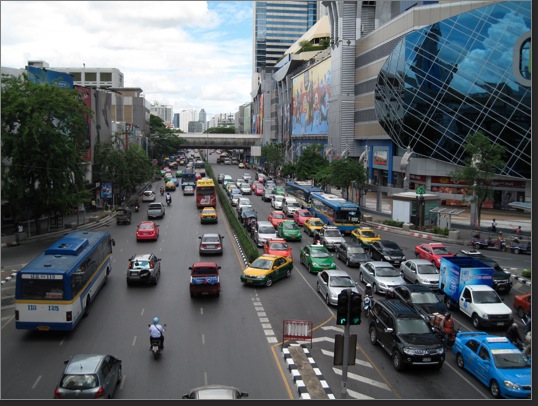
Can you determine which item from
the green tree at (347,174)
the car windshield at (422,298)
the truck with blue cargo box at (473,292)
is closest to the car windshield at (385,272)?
Answer: the truck with blue cargo box at (473,292)

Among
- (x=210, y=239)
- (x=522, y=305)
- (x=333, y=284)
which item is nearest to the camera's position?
(x=522, y=305)

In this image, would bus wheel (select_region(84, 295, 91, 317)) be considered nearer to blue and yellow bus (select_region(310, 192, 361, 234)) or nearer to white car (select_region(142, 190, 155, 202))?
blue and yellow bus (select_region(310, 192, 361, 234))

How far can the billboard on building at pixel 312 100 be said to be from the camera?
97.9 metres

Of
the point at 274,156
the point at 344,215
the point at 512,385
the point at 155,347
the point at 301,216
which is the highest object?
the point at 274,156

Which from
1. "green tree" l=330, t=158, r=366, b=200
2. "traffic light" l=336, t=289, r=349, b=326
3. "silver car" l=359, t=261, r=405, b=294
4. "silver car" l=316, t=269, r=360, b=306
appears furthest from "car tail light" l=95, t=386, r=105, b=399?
"green tree" l=330, t=158, r=366, b=200

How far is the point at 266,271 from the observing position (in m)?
29.6

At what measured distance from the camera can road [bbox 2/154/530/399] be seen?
17.0 metres

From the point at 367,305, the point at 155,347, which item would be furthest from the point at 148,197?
the point at 155,347

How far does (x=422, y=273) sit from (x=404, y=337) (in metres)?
11.6

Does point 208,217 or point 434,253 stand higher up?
point 208,217

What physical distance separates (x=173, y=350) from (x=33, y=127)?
26.0m

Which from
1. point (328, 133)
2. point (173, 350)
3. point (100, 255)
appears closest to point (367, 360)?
point (173, 350)

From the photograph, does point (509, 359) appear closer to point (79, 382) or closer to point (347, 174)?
point (79, 382)

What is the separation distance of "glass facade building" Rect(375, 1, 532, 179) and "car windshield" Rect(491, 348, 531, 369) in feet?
135
